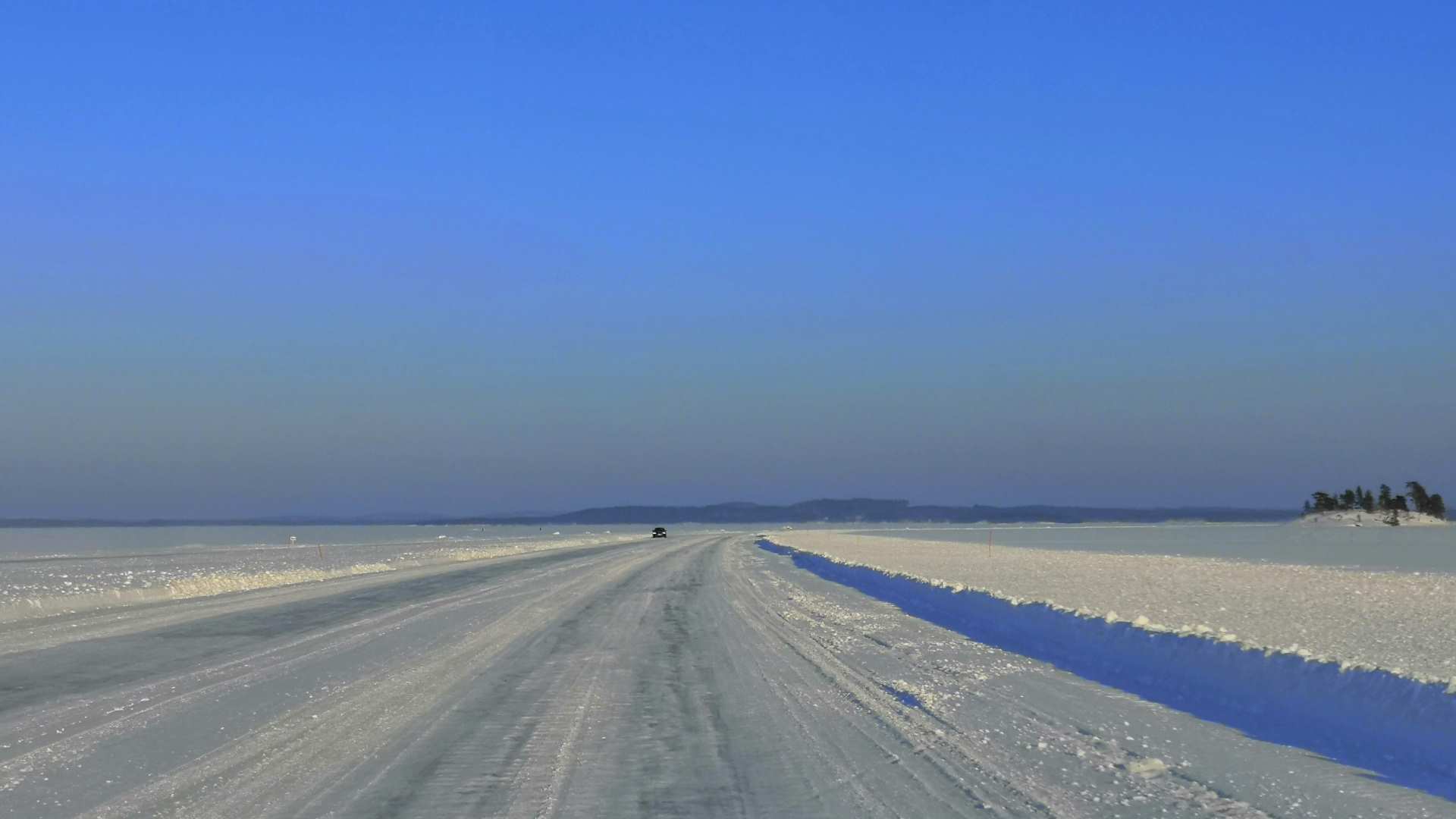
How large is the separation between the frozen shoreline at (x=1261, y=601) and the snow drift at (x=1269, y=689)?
0.94 ft

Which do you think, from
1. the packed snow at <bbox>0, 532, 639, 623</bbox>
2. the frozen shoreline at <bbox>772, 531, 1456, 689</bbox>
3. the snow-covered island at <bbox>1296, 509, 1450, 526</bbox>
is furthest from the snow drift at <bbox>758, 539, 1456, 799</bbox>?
the snow-covered island at <bbox>1296, 509, 1450, 526</bbox>

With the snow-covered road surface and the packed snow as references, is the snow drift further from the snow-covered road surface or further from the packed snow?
the packed snow

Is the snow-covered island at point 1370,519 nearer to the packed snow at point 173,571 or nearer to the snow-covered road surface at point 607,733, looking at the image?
the packed snow at point 173,571

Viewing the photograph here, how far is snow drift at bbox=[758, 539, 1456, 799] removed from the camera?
8.13 metres

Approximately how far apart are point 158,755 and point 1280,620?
1448 cm

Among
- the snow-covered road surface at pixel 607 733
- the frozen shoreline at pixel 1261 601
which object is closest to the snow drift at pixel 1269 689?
the frozen shoreline at pixel 1261 601

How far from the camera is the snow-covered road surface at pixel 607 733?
673cm

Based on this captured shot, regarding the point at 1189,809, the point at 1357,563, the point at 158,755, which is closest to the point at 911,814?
the point at 1189,809

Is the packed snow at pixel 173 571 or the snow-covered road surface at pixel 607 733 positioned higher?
the snow-covered road surface at pixel 607 733

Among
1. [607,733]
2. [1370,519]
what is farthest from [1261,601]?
[1370,519]

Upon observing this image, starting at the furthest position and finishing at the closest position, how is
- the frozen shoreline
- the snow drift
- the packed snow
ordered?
the packed snow → the frozen shoreline → the snow drift

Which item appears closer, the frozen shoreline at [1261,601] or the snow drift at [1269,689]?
the snow drift at [1269,689]

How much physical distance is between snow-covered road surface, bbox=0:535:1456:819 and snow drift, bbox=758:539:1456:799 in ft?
1.40

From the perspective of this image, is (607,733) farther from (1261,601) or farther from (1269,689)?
(1261,601)
